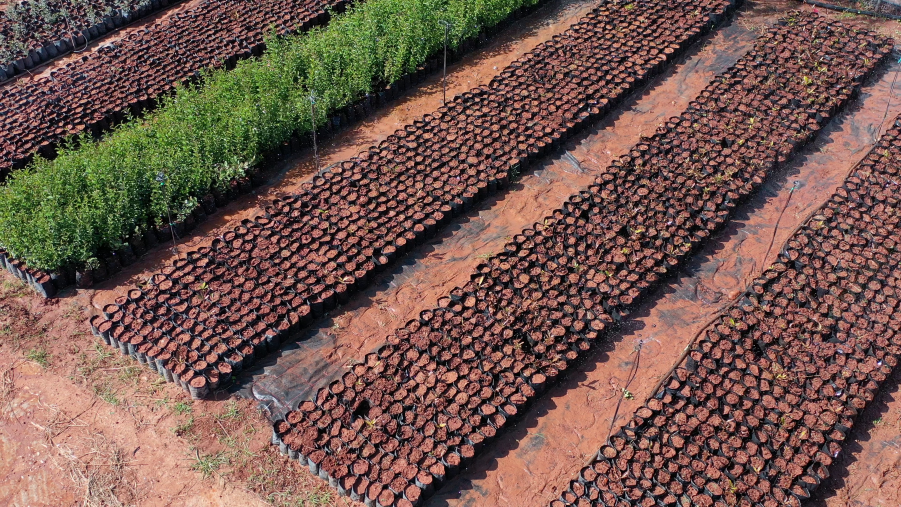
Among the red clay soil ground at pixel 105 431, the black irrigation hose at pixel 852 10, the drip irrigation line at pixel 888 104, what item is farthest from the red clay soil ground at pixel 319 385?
the black irrigation hose at pixel 852 10

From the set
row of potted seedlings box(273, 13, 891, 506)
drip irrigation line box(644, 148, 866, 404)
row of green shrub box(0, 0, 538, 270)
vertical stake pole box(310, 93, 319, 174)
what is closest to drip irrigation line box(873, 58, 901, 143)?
row of potted seedlings box(273, 13, 891, 506)

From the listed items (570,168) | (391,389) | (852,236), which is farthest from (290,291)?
(852,236)

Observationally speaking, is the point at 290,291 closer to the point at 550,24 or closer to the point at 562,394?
the point at 562,394

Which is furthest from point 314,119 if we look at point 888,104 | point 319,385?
point 888,104

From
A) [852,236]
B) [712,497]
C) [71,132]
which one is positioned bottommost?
[712,497]

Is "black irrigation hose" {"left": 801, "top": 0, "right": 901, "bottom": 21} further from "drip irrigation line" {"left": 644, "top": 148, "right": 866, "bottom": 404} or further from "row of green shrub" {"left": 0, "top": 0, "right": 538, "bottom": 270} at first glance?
"row of green shrub" {"left": 0, "top": 0, "right": 538, "bottom": 270}

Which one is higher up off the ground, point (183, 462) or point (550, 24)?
point (550, 24)

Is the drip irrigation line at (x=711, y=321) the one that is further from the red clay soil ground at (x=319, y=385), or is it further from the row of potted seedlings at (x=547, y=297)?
the row of potted seedlings at (x=547, y=297)
